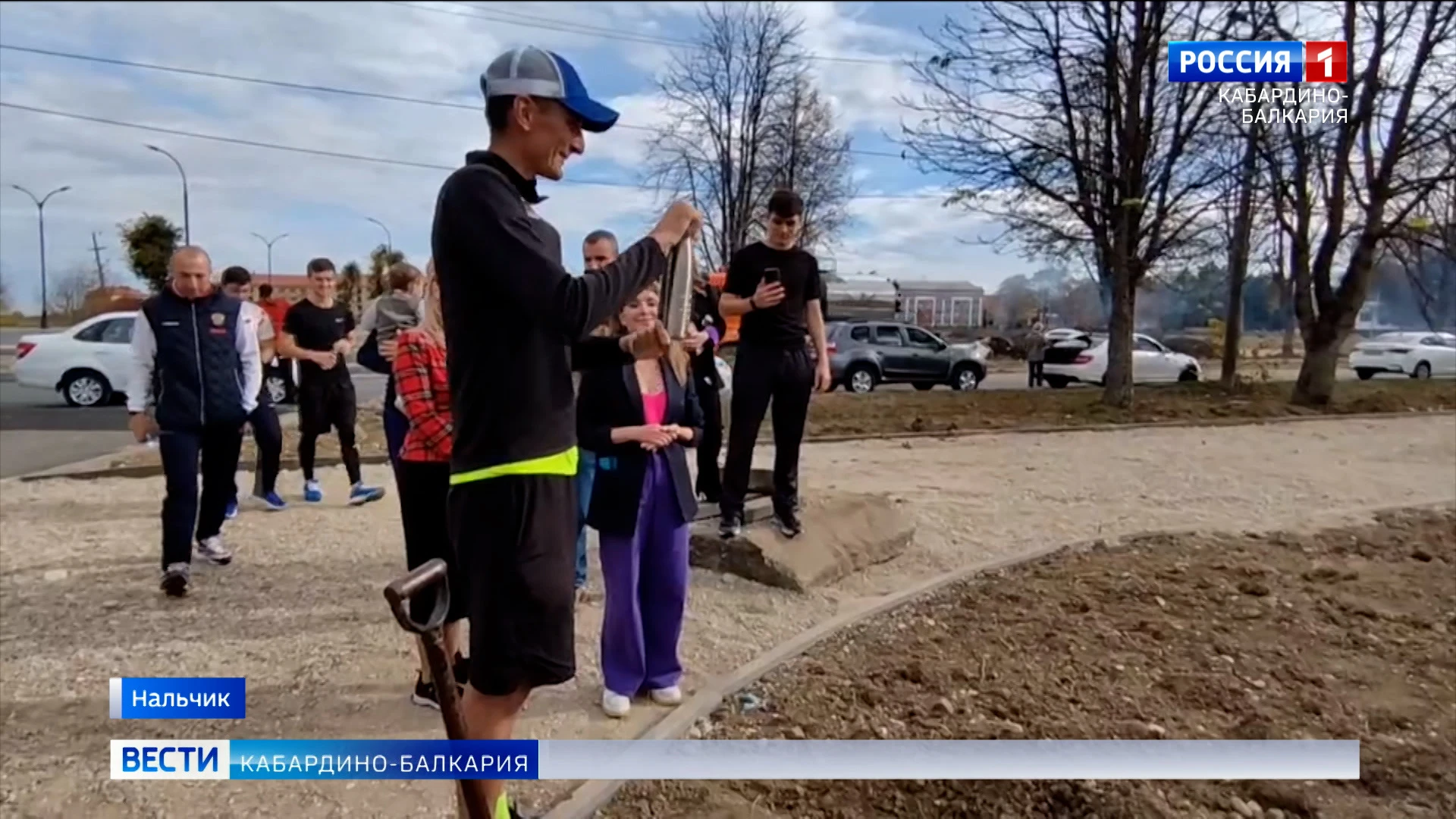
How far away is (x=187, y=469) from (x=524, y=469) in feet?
11.3

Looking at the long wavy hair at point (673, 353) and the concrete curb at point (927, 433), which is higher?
the long wavy hair at point (673, 353)

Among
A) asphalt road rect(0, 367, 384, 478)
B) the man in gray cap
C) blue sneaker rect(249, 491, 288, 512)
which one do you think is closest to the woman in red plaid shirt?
the man in gray cap

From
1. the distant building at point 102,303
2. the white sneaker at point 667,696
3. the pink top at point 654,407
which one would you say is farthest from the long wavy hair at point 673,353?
the distant building at point 102,303

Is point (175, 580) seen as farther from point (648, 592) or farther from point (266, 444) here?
point (648, 592)

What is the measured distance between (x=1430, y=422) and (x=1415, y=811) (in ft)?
43.9

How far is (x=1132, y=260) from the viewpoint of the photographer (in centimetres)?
1551

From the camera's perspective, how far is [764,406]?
16.8ft

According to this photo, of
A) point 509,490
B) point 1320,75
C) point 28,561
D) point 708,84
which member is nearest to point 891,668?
point 509,490

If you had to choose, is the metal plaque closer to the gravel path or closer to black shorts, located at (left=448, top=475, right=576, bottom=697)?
black shorts, located at (left=448, top=475, right=576, bottom=697)

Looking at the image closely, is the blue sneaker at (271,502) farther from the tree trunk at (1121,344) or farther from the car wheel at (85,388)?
the tree trunk at (1121,344)

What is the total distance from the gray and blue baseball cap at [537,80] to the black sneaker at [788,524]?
11.5ft

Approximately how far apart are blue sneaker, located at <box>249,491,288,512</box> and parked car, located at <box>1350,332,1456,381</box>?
28.6 m

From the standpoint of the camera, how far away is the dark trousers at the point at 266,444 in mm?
6570

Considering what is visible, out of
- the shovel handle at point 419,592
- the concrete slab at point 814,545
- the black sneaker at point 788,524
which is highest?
the shovel handle at point 419,592
